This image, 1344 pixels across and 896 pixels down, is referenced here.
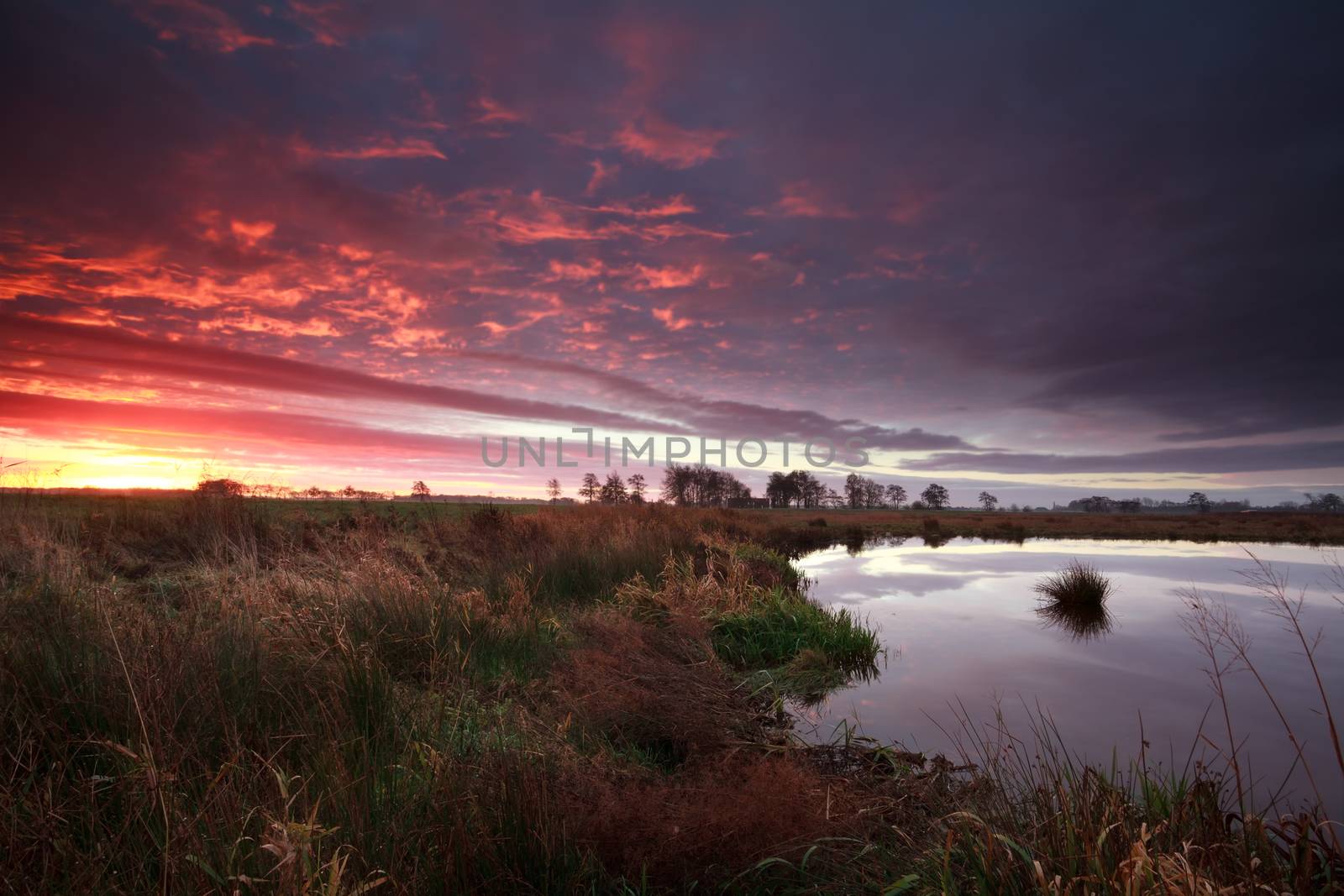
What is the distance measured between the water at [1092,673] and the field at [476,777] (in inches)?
37.0

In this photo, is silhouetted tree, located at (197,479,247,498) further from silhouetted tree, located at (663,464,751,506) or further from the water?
silhouetted tree, located at (663,464,751,506)

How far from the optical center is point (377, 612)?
6508 millimetres

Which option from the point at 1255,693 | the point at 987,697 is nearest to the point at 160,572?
the point at 987,697

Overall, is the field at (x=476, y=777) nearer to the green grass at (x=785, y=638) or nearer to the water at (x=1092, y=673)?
the green grass at (x=785, y=638)

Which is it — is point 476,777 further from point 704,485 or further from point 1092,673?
point 704,485

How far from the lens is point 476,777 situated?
3066 mm

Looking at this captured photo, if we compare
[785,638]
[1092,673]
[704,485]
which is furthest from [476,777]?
[704,485]

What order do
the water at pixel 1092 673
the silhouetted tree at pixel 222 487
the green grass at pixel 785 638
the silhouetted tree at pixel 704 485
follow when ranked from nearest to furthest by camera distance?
the water at pixel 1092 673 < the green grass at pixel 785 638 < the silhouetted tree at pixel 222 487 < the silhouetted tree at pixel 704 485

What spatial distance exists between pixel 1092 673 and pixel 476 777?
10.1 m

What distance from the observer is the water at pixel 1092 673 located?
6.66m

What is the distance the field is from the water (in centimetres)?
94

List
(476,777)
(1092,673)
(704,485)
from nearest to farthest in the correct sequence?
(476,777) < (1092,673) < (704,485)

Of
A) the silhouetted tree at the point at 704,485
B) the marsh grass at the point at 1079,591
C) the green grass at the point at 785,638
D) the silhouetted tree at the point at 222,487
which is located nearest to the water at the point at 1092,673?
the marsh grass at the point at 1079,591

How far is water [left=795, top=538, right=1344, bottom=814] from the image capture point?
21.8 ft
